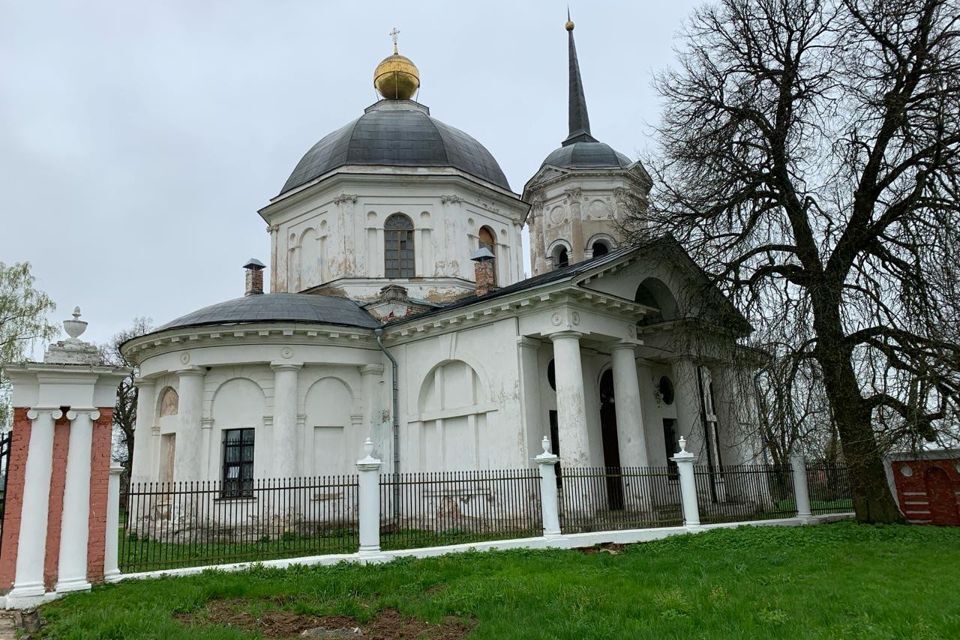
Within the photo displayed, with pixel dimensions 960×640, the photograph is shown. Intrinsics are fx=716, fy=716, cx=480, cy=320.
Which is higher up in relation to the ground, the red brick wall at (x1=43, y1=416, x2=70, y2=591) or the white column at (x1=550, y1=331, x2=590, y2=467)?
the white column at (x1=550, y1=331, x2=590, y2=467)

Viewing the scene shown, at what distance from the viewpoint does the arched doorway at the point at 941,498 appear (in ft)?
50.3

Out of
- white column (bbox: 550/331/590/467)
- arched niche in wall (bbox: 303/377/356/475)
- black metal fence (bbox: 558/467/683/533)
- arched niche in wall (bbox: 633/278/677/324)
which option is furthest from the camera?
arched niche in wall (bbox: 633/278/677/324)

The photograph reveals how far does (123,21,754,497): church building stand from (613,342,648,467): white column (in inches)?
1.8

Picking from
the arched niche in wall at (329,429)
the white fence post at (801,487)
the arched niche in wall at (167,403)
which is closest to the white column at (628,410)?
the white fence post at (801,487)

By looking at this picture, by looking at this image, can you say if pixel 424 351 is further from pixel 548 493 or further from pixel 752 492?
pixel 752 492

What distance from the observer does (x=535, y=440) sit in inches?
604

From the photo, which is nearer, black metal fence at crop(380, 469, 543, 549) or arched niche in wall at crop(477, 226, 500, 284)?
black metal fence at crop(380, 469, 543, 549)

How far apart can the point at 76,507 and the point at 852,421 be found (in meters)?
12.2

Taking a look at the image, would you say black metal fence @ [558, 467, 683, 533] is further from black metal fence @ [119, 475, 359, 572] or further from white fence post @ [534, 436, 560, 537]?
black metal fence @ [119, 475, 359, 572]

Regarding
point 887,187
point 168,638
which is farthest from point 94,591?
point 887,187

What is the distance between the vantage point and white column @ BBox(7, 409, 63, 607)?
786 cm

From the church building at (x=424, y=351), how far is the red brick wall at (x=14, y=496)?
4.76 m

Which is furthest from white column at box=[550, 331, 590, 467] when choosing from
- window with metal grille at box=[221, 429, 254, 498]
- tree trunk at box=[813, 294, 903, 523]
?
window with metal grille at box=[221, 429, 254, 498]

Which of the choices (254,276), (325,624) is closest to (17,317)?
(254,276)
